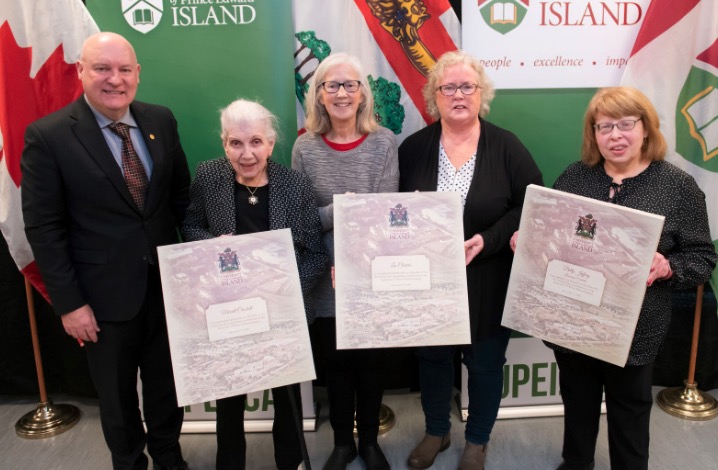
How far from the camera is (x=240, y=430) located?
2422mm

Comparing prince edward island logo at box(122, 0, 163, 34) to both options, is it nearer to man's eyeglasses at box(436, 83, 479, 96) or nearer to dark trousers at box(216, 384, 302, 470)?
man's eyeglasses at box(436, 83, 479, 96)

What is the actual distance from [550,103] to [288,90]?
1.34 metres

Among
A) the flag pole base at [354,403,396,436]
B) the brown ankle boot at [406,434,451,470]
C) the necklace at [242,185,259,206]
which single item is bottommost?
the flag pole base at [354,403,396,436]

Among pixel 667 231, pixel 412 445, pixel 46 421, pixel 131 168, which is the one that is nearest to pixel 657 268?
pixel 667 231

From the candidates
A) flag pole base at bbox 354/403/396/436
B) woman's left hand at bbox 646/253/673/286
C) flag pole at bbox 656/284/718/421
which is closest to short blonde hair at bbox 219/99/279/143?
woman's left hand at bbox 646/253/673/286

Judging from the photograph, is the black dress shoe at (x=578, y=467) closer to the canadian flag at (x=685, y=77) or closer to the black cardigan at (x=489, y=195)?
the black cardigan at (x=489, y=195)

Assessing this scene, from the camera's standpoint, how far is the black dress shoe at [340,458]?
2672 millimetres

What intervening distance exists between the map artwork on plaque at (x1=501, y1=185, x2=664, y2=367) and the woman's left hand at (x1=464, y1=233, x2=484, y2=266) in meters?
0.16

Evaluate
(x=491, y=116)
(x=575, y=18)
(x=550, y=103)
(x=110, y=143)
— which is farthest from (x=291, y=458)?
(x=575, y=18)

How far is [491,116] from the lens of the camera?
9.61 feet

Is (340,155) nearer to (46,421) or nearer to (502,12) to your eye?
(502,12)

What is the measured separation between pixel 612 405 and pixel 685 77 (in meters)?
1.70

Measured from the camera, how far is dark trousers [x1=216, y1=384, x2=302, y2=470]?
2379 mm

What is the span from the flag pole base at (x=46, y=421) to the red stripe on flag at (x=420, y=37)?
265 centimetres
